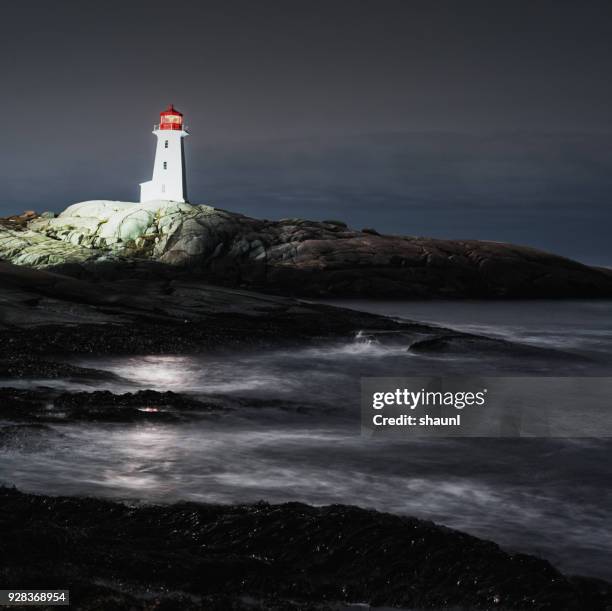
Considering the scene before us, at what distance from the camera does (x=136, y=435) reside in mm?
9938

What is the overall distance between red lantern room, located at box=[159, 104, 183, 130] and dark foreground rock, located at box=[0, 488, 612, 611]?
60222 mm

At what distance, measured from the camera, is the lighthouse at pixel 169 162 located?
2498 inches

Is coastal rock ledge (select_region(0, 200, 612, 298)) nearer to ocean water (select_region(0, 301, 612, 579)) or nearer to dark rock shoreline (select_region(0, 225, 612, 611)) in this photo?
ocean water (select_region(0, 301, 612, 579))

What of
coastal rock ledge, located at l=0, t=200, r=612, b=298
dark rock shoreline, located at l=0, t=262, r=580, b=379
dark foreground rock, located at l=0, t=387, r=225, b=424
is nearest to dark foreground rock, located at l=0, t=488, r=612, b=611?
dark foreground rock, located at l=0, t=387, r=225, b=424

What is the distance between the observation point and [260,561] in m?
5.52

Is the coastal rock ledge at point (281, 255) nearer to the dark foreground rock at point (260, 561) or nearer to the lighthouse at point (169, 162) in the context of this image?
the lighthouse at point (169, 162)

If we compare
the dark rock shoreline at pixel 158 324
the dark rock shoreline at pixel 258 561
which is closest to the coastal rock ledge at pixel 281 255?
the dark rock shoreline at pixel 158 324

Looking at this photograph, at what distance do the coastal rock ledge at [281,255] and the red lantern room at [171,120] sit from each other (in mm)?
8194

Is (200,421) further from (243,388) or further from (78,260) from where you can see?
(78,260)

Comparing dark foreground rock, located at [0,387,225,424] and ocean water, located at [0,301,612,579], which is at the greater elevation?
dark foreground rock, located at [0,387,225,424]

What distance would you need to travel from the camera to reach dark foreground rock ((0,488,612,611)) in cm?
486

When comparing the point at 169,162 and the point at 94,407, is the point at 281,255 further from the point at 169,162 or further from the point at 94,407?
the point at 94,407

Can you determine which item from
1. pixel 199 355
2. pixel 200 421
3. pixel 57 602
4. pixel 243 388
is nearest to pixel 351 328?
pixel 199 355

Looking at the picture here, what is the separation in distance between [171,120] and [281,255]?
1784cm
